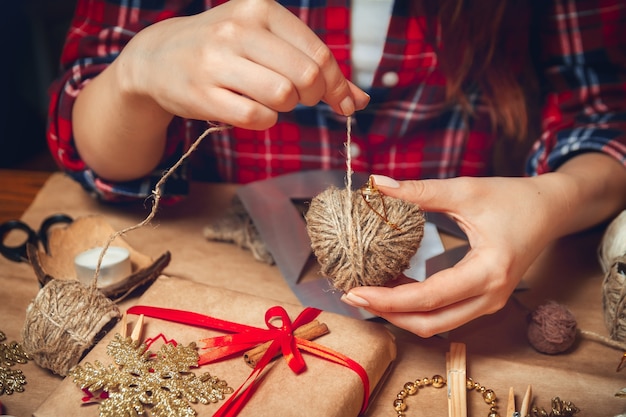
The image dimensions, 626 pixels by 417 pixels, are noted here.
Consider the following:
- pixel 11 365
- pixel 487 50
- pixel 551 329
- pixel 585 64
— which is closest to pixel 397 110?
pixel 487 50

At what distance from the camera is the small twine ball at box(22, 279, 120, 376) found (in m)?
0.72

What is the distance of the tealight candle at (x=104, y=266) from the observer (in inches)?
32.8

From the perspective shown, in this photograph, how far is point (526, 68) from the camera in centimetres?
115

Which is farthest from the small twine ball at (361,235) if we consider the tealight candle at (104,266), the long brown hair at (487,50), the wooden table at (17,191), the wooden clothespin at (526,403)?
the wooden table at (17,191)

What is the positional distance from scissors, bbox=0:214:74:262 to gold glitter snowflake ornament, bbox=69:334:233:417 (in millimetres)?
335

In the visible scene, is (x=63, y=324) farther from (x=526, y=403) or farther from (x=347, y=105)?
(x=526, y=403)

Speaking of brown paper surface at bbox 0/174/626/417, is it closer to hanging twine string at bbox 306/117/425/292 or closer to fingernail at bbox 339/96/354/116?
hanging twine string at bbox 306/117/425/292

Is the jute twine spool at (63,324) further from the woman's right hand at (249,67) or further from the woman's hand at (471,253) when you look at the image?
the woman's hand at (471,253)

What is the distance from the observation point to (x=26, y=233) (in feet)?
3.33

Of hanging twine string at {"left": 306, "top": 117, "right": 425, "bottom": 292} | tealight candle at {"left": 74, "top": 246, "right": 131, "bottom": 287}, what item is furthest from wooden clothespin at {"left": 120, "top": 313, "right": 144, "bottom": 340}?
hanging twine string at {"left": 306, "top": 117, "right": 425, "bottom": 292}

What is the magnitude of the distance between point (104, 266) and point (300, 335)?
0.30 meters

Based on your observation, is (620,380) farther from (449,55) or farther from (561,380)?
(449,55)

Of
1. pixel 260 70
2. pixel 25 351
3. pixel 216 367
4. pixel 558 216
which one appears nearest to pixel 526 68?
pixel 558 216

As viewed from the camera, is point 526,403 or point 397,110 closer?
point 526,403
